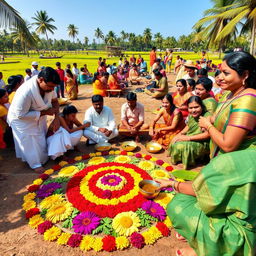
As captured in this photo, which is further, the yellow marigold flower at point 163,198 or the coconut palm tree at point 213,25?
the coconut palm tree at point 213,25

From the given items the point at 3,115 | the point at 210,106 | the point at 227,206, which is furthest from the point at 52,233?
the point at 210,106

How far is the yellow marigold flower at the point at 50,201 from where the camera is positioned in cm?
306

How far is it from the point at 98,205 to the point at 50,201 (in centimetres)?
81

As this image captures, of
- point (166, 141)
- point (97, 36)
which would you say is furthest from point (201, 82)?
point (97, 36)

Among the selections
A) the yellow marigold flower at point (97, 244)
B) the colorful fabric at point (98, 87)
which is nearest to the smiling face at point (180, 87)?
the yellow marigold flower at point (97, 244)

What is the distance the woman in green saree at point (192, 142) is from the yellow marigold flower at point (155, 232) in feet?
5.92

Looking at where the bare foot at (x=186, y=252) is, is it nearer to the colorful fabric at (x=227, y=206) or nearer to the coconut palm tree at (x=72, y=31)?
the colorful fabric at (x=227, y=206)

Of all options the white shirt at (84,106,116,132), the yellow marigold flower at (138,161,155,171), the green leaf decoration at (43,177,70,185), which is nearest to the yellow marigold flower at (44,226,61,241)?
the green leaf decoration at (43,177,70,185)

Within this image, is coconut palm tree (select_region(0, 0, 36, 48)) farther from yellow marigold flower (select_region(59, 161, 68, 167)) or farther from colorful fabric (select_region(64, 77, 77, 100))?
yellow marigold flower (select_region(59, 161, 68, 167))

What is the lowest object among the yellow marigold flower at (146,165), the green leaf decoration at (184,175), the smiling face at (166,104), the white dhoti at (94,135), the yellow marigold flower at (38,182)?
the yellow marigold flower at (38,182)

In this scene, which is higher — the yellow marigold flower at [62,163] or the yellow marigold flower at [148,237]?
the yellow marigold flower at [62,163]

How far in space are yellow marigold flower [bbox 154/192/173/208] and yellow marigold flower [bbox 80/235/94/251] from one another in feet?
3.88

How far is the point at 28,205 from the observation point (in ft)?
10.1

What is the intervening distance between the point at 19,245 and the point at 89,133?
3.01 meters
